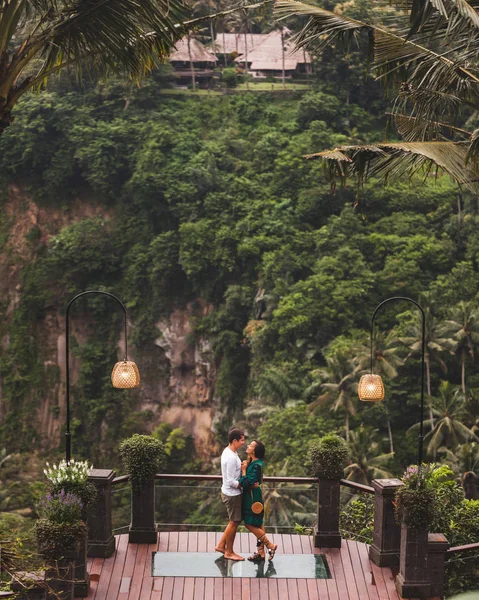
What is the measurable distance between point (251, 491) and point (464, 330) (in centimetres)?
2140

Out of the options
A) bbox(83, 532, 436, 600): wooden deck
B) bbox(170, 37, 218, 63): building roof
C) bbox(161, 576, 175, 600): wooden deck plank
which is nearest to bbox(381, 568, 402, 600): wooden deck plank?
bbox(83, 532, 436, 600): wooden deck

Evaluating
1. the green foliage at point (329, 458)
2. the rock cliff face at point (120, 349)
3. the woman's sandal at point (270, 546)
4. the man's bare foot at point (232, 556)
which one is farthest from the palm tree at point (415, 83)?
the rock cliff face at point (120, 349)

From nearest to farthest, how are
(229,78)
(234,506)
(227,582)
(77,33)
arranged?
(77,33) < (227,582) < (234,506) < (229,78)

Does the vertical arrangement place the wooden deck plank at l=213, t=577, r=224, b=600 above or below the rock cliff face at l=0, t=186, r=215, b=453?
above

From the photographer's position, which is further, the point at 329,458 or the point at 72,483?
the point at 329,458

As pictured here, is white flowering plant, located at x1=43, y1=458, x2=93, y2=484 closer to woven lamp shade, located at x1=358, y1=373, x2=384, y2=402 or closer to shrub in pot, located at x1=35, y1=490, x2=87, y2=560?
shrub in pot, located at x1=35, y1=490, x2=87, y2=560

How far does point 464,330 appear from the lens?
98.2 feet

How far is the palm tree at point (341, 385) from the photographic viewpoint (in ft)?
96.6

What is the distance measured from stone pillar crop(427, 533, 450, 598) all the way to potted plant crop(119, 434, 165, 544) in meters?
3.31

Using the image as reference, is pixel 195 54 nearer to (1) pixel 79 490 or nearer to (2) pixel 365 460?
(2) pixel 365 460

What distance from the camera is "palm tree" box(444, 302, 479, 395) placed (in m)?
29.9

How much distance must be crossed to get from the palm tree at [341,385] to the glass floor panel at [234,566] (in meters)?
18.9

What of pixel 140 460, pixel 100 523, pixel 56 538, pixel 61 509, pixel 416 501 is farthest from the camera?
pixel 140 460

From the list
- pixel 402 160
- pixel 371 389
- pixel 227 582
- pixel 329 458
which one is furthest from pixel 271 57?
pixel 227 582
